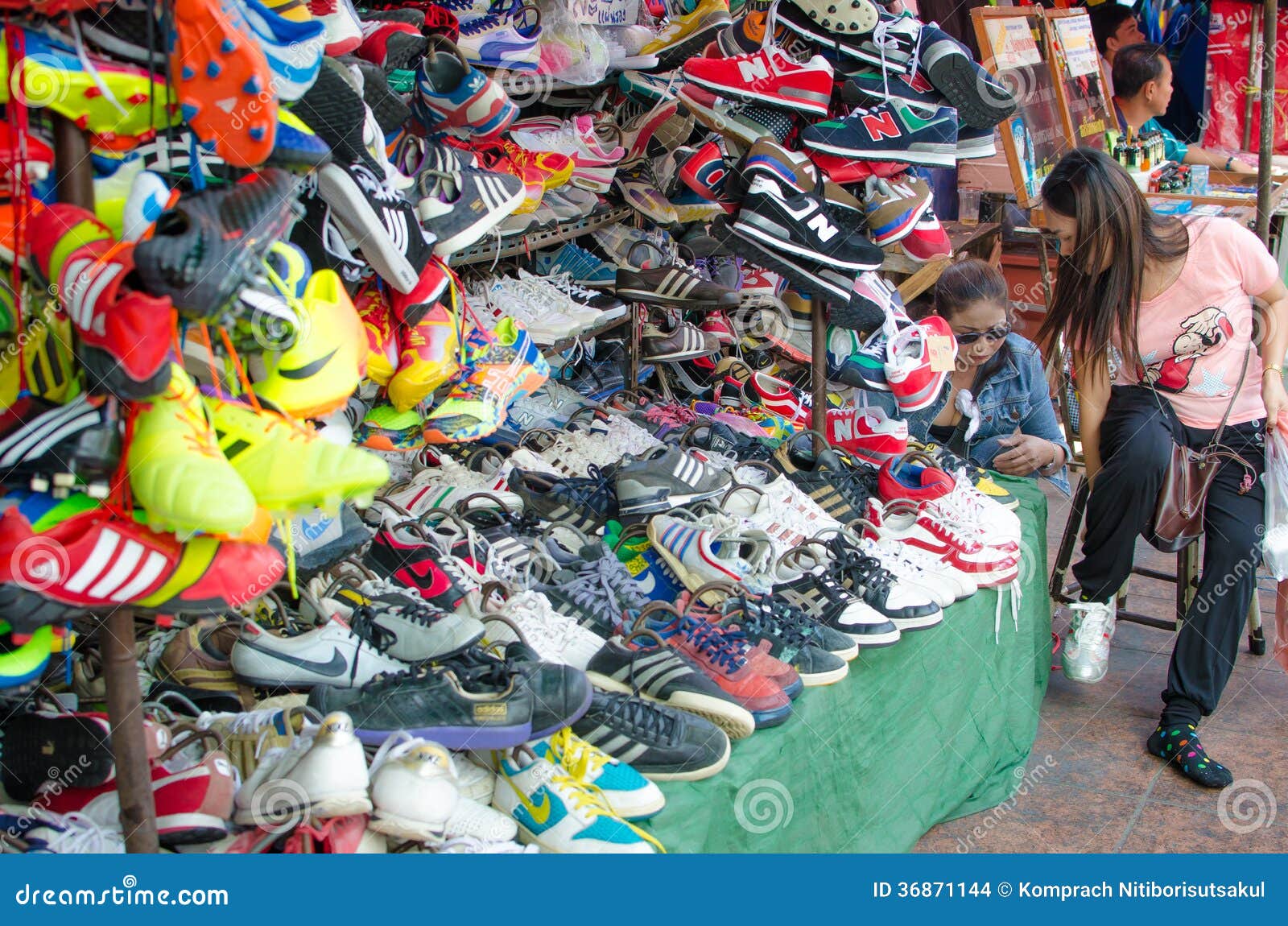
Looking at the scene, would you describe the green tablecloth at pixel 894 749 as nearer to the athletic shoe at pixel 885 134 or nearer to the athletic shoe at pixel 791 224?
the athletic shoe at pixel 791 224

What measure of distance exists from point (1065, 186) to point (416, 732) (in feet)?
6.92

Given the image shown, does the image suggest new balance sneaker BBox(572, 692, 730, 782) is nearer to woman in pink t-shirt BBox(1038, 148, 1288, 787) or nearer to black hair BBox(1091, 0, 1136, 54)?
woman in pink t-shirt BBox(1038, 148, 1288, 787)

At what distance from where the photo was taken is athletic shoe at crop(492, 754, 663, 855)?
1521 millimetres

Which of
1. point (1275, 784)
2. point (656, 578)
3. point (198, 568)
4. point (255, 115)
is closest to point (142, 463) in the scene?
point (198, 568)

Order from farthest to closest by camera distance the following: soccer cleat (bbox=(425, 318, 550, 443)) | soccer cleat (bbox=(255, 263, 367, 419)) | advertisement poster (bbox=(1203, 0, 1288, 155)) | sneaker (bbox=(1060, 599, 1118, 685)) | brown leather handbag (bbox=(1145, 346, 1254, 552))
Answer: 1. advertisement poster (bbox=(1203, 0, 1288, 155))
2. sneaker (bbox=(1060, 599, 1118, 685))
3. brown leather handbag (bbox=(1145, 346, 1254, 552))
4. soccer cleat (bbox=(425, 318, 550, 443))
5. soccer cleat (bbox=(255, 263, 367, 419))

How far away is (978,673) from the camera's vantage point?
2656 mm

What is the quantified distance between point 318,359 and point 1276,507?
2442 millimetres

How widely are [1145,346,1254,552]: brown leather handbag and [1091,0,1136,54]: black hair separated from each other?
3.46 m

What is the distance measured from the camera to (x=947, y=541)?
8.63 ft

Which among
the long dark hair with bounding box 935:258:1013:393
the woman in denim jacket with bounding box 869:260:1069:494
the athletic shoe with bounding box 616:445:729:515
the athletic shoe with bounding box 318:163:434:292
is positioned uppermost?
the athletic shoe with bounding box 318:163:434:292

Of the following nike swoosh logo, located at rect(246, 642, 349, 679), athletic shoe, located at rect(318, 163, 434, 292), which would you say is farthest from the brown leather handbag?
nike swoosh logo, located at rect(246, 642, 349, 679)

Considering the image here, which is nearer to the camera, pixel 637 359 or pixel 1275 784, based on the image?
pixel 1275 784

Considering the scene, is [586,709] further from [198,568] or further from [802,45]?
→ [802,45]
